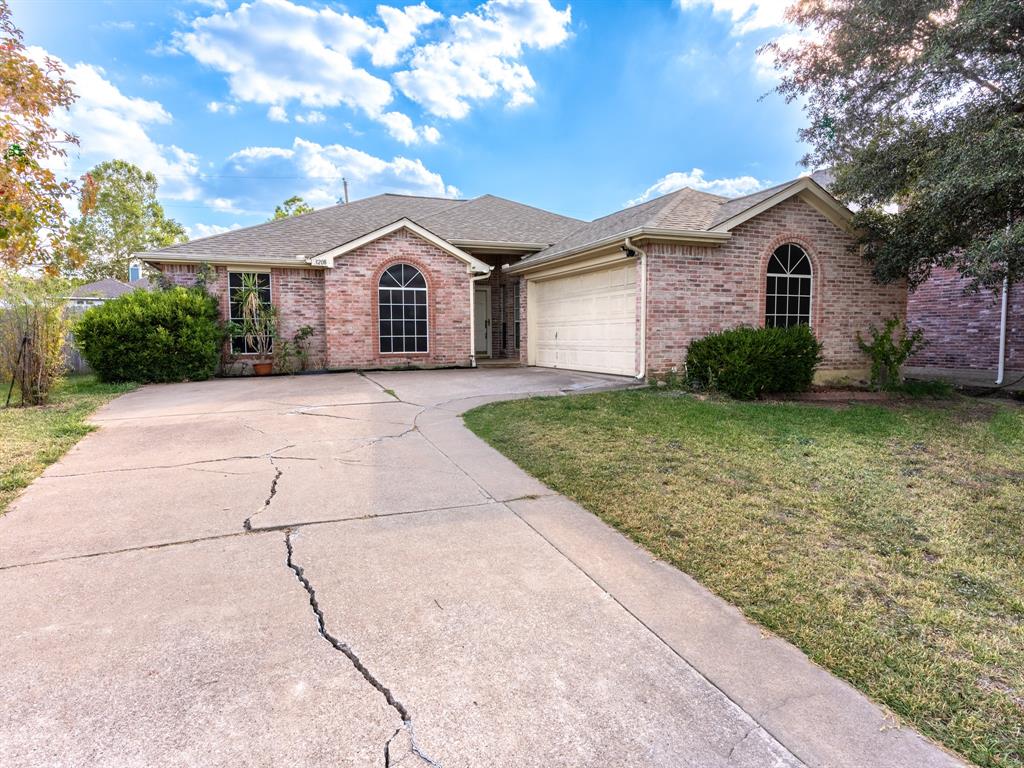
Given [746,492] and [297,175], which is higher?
[297,175]

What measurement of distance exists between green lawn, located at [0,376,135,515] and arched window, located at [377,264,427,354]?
240 inches

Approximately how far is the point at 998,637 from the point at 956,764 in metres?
1.05

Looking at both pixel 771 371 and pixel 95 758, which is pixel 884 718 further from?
pixel 771 371

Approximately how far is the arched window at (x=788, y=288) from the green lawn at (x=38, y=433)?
12.3m

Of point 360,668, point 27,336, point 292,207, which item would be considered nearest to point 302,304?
point 27,336

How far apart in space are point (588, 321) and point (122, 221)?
118 feet

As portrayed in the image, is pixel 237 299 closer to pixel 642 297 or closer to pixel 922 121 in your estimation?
pixel 642 297

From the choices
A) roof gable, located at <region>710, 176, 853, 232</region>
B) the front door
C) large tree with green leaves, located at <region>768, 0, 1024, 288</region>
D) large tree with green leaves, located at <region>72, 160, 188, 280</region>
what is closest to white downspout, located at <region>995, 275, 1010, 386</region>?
large tree with green leaves, located at <region>768, 0, 1024, 288</region>

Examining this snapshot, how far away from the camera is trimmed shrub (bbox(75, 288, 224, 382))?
12055 mm

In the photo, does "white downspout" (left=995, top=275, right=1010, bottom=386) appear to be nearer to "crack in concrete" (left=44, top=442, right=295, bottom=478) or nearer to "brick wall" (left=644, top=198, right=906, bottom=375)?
"brick wall" (left=644, top=198, right=906, bottom=375)

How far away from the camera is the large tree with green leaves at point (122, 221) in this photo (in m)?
34.2

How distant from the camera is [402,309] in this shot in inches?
584

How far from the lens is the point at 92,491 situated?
15.4 feet

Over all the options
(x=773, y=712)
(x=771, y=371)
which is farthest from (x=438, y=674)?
(x=771, y=371)
